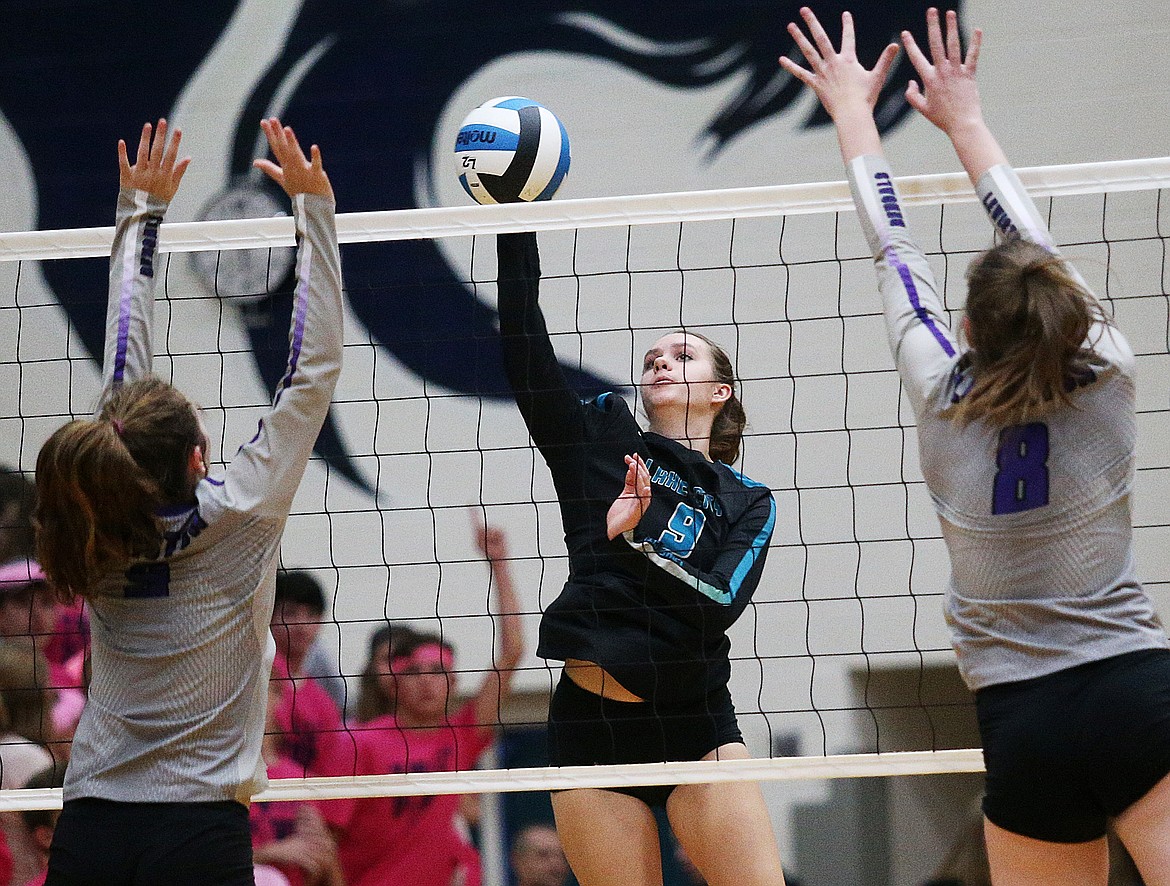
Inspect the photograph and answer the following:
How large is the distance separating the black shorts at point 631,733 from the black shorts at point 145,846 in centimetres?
108

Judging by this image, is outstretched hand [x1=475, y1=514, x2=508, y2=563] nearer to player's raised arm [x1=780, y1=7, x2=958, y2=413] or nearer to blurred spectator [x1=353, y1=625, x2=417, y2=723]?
blurred spectator [x1=353, y1=625, x2=417, y2=723]

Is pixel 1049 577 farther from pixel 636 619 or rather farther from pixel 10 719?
pixel 10 719

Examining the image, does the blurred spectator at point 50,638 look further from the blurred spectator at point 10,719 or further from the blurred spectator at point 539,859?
the blurred spectator at point 539,859

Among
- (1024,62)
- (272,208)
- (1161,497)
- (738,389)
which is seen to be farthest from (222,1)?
(1161,497)

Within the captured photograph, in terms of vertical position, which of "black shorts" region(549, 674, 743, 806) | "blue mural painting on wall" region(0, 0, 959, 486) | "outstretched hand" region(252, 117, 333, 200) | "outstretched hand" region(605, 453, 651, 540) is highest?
"blue mural painting on wall" region(0, 0, 959, 486)

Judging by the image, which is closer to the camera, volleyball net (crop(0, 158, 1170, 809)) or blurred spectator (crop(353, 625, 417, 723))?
blurred spectator (crop(353, 625, 417, 723))

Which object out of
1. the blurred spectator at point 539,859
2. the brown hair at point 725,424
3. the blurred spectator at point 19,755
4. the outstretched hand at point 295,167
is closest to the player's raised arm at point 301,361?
the outstretched hand at point 295,167

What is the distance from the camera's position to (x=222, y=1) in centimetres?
551

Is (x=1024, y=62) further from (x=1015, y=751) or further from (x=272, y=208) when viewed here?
(x=1015, y=751)

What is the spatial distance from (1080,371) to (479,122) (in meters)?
1.66

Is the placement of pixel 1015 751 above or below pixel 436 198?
below

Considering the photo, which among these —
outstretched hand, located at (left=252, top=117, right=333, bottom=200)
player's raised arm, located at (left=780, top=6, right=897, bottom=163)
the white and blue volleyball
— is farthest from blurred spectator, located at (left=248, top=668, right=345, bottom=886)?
player's raised arm, located at (left=780, top=6, right=897, bottom=163)

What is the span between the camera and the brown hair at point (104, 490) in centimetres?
202

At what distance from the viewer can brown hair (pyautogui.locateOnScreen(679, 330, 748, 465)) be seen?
11.1ft
